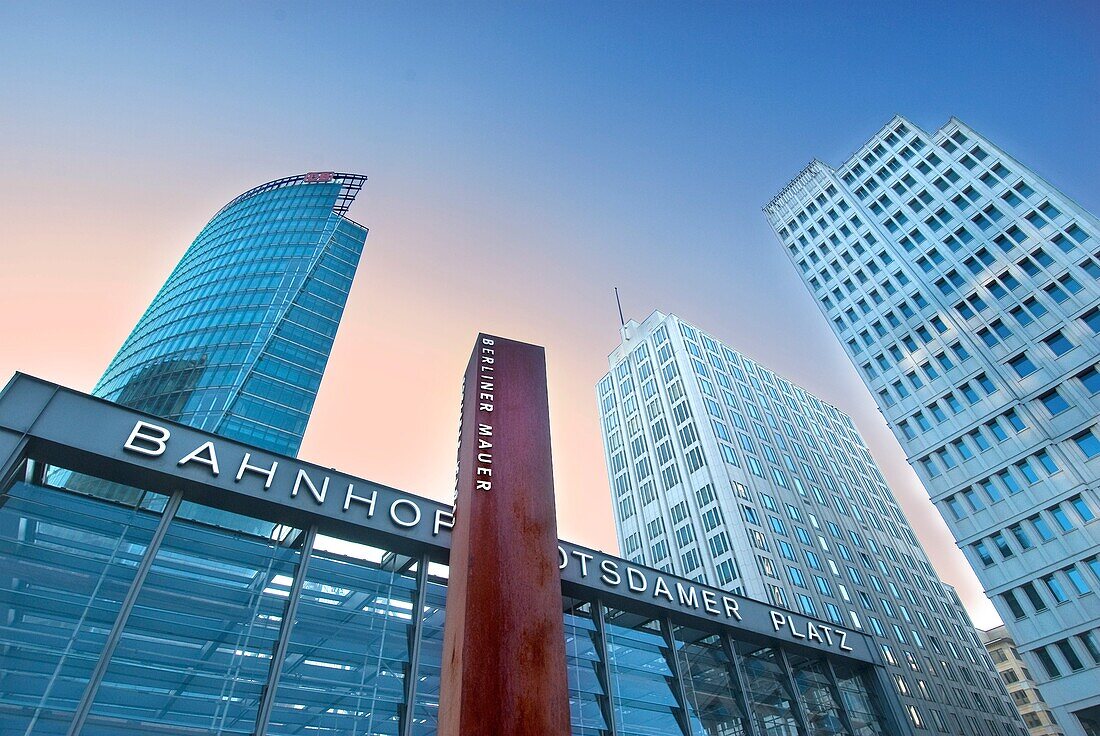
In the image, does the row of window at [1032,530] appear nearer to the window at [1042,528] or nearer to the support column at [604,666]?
the window at [1042,528]

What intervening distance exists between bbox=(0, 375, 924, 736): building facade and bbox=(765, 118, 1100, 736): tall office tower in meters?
30.8

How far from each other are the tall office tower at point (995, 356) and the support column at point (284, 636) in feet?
149

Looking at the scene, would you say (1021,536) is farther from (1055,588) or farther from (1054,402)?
(1054,402)

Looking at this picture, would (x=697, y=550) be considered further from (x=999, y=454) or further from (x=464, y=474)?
(x=464, y=474)

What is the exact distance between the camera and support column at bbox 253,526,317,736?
16589 millimetres

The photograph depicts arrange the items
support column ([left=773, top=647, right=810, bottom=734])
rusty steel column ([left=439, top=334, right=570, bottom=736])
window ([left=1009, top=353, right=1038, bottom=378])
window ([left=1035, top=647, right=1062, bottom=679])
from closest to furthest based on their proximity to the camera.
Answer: rusty steel column ([left=439, top=334, right=570, bottom=736]), support column ([left=773, top=647, right=810, bottom=734]), window ([left=1035, top=647, right=1062, bottom=679]), window ([left=1009, top=353, right=1038, bottom=378])

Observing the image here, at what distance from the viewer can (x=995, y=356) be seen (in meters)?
48.8

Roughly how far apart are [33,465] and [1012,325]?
200 feet

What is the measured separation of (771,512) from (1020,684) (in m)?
69.6

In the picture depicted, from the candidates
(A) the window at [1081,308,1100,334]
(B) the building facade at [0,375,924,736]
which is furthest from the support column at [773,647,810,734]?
(A) the window at [1081,308,1100,334]

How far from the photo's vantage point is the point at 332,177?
113438mm

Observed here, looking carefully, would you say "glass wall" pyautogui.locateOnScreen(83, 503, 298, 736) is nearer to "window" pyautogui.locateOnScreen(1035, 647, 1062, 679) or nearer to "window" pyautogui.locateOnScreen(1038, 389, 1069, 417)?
"window" pyautogui.locateOnScreen(1035, 647, 1062, 679)

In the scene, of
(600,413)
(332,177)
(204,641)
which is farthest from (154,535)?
(332,177)

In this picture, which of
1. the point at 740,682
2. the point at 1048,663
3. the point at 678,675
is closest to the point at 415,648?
the point at 678,675
